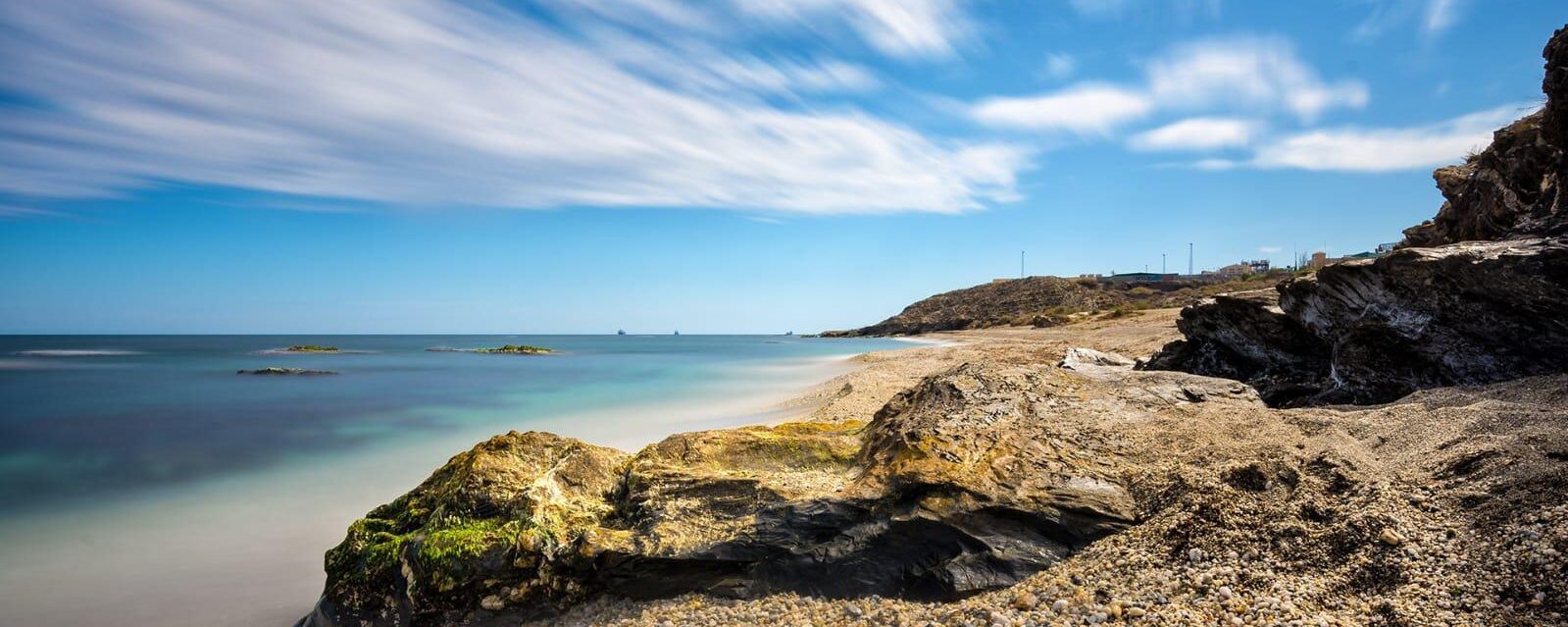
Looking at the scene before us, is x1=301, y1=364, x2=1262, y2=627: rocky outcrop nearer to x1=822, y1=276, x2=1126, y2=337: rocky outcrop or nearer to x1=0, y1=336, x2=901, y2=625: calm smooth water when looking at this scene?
x1=0, y1=336, x2=901, y2=625: calm smooth water

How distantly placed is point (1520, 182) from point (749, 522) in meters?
10.7

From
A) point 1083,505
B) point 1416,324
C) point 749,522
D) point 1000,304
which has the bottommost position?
point 749,522

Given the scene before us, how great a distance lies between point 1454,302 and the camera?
7.50 meters

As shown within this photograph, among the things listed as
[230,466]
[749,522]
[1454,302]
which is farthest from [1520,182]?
[230,466]

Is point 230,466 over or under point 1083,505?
under

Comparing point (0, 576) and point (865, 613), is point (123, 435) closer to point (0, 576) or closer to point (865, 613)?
point (0, 576)

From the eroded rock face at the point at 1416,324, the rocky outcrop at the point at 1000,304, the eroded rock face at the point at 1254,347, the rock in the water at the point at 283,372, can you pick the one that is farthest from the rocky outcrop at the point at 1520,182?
the rocky outcrop at the point at 1000,304

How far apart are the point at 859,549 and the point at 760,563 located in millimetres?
781

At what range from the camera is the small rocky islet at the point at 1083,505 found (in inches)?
166

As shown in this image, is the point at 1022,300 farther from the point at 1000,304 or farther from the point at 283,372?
the point at 283,372

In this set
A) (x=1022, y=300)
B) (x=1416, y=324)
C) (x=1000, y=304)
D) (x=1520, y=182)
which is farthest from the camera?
(x=1000, y=304)

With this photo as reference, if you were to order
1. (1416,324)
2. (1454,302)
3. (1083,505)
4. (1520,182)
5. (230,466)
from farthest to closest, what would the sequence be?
1. (230,466)
2. (1520,182)
3. (1416,324)
4. (1454,302)
5. (1083,505)

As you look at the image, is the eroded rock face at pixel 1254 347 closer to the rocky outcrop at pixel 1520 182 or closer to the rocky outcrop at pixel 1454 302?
the rocky outcrop at pixel 1454 302

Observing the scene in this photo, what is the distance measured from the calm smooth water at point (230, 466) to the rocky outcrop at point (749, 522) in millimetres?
2162
